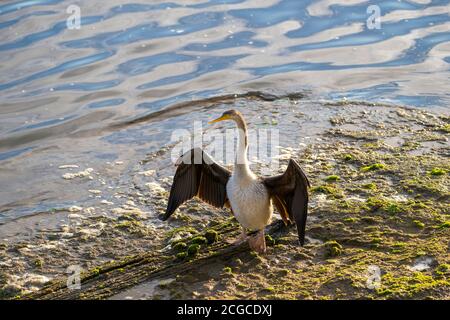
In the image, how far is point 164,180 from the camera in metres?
8.46

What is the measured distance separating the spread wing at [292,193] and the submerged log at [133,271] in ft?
1.71

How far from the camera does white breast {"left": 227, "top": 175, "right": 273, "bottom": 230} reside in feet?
21.7

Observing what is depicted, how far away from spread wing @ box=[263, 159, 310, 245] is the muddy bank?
1.03 ft

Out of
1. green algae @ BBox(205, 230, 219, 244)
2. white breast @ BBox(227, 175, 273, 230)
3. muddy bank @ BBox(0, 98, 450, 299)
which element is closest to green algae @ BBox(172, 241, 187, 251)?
muddy bank @ BBox(0, 98, 450, 299)

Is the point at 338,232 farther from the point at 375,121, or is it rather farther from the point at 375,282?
the point at 375,121

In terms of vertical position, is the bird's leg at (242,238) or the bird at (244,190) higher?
the bird at (244,190)

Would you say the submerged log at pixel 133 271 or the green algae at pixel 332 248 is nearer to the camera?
the submerged log at pixel 133 271

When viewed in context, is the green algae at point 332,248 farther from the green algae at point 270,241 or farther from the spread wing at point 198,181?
the spread wing at point 198,181

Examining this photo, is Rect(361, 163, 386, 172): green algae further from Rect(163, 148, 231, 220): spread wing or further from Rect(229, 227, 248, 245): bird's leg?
Rect(229, 227, 248, 245): bird's leg

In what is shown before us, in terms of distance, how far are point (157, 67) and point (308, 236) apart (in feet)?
22.0

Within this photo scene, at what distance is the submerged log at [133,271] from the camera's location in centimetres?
613

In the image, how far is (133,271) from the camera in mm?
6391

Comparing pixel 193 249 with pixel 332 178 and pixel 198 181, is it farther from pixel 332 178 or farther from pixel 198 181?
pixel 332 178

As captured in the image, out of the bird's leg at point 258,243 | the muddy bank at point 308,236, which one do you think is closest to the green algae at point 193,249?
the muddy bank at point 308,236
